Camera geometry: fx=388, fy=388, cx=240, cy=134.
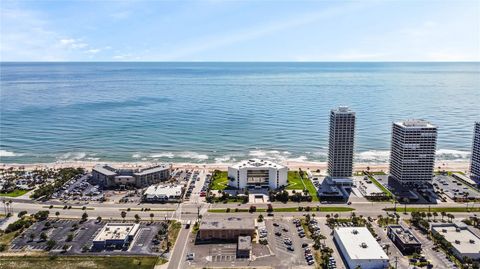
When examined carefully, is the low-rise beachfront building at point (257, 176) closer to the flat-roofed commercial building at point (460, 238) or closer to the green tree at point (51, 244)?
the flat-roofed commercial building at point (460, 238)

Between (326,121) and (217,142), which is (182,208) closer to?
(217,142)

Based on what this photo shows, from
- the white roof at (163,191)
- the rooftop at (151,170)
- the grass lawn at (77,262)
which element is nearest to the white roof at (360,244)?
the grass lawn at (77,262)

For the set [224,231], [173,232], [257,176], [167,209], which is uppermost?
[257,176]

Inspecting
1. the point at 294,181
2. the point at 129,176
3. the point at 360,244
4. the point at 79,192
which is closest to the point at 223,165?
the point at 294,181

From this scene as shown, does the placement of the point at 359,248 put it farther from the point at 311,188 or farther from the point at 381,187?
the point at 381,187

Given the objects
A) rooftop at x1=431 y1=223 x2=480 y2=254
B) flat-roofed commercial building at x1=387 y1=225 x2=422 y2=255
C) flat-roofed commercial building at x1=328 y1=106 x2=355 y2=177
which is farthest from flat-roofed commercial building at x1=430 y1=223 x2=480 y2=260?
flat-roofed commercial building at x1=328 y1=106 x2=355 y2=177

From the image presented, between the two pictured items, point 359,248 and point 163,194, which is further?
point 163,194
